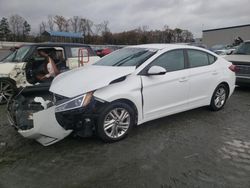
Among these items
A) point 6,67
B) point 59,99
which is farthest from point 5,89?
point 59,99

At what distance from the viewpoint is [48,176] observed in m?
3.14

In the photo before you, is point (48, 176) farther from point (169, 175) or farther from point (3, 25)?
point (3, 25)

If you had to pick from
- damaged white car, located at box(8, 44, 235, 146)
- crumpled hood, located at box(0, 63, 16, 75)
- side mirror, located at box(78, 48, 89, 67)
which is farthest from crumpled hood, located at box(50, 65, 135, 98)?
side mirror, located at box(78, 48, 89, 67)

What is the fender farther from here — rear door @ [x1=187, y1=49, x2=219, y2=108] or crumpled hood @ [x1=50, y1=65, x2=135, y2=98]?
rear door @ [x1=187, y1=49, x2=219, y2=108]

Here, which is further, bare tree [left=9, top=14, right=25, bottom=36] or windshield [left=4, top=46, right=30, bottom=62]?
bare tree [left=9, top=14, right=25, bottom=36]

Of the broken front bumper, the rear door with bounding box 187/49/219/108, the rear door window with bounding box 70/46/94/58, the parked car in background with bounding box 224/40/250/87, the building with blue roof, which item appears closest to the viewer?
the broken front bumper

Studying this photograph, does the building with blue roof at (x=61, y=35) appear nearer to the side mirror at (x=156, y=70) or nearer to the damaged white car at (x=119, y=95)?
the damaged white car at (x=119, y=95)

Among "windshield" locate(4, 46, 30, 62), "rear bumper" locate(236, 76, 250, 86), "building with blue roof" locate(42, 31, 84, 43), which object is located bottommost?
"rear bumper" locate(236, 76, 250, 86)

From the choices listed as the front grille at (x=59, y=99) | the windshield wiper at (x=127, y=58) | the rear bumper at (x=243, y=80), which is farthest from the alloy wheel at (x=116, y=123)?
the rear bumper at (x=243, y=80)

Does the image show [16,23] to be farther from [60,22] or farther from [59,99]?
[59,99]

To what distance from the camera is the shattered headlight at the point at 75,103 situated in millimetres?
3655

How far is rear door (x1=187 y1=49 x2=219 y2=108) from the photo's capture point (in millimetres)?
5066

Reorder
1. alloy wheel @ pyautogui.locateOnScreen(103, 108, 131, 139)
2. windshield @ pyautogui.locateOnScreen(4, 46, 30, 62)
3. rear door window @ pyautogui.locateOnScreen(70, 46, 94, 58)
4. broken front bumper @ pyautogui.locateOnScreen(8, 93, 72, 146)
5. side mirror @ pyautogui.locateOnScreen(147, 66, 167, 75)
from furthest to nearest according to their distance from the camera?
rear door window @ pyautogui.locateOnScreen(70, 46, 94, 58) < windshield @ pyautogui.locateOnScreen(4, 46, 30, 62) < side mirror @ pyautogui.locateOnScreen(147, 66, 167, 75) < alloy wheel @ pyautogui.locateOnScreen(103, 108, 131, 139) < broken front bumper @ pyautogui.locateOnScreen(8, 93, 72, 146)

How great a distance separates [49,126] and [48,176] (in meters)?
0.74
